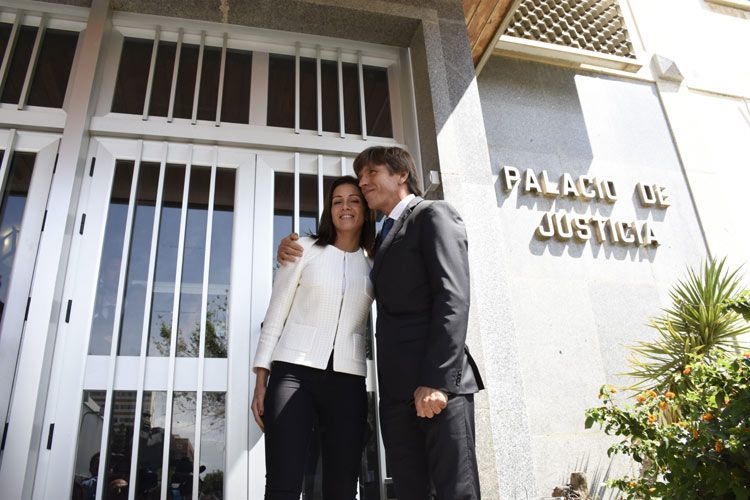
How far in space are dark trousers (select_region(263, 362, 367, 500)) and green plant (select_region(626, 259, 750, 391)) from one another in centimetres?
247

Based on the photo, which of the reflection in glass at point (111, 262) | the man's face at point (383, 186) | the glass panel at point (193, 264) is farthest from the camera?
the glass panel at point (193, 264)

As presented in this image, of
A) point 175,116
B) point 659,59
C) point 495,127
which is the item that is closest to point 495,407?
point 495,127

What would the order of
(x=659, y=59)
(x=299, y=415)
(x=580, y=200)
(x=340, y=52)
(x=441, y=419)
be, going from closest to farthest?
(x=441, y=419) → (x=299, y=415) → (x=340, y=52) → (x=580, y=200) → (x=659, y=59)

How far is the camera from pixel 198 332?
3.17 metres

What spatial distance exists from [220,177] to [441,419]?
8.02 ft

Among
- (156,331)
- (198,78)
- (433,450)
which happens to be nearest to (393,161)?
(433,450)

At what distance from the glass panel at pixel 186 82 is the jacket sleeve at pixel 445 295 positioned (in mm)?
2429

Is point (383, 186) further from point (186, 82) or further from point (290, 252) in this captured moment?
point (186, 82)

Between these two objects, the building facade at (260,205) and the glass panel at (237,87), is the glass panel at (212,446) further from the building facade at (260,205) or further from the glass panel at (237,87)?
the glass panel at (237,87)

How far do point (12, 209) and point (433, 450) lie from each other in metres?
2.92

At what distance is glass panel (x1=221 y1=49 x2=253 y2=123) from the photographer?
380cm

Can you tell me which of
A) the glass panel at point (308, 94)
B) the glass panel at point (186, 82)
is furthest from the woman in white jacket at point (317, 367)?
the glass panel at point (186, 82)

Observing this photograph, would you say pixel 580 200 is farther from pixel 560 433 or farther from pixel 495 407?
pixel 495 407

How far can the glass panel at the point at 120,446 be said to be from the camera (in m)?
2.78
